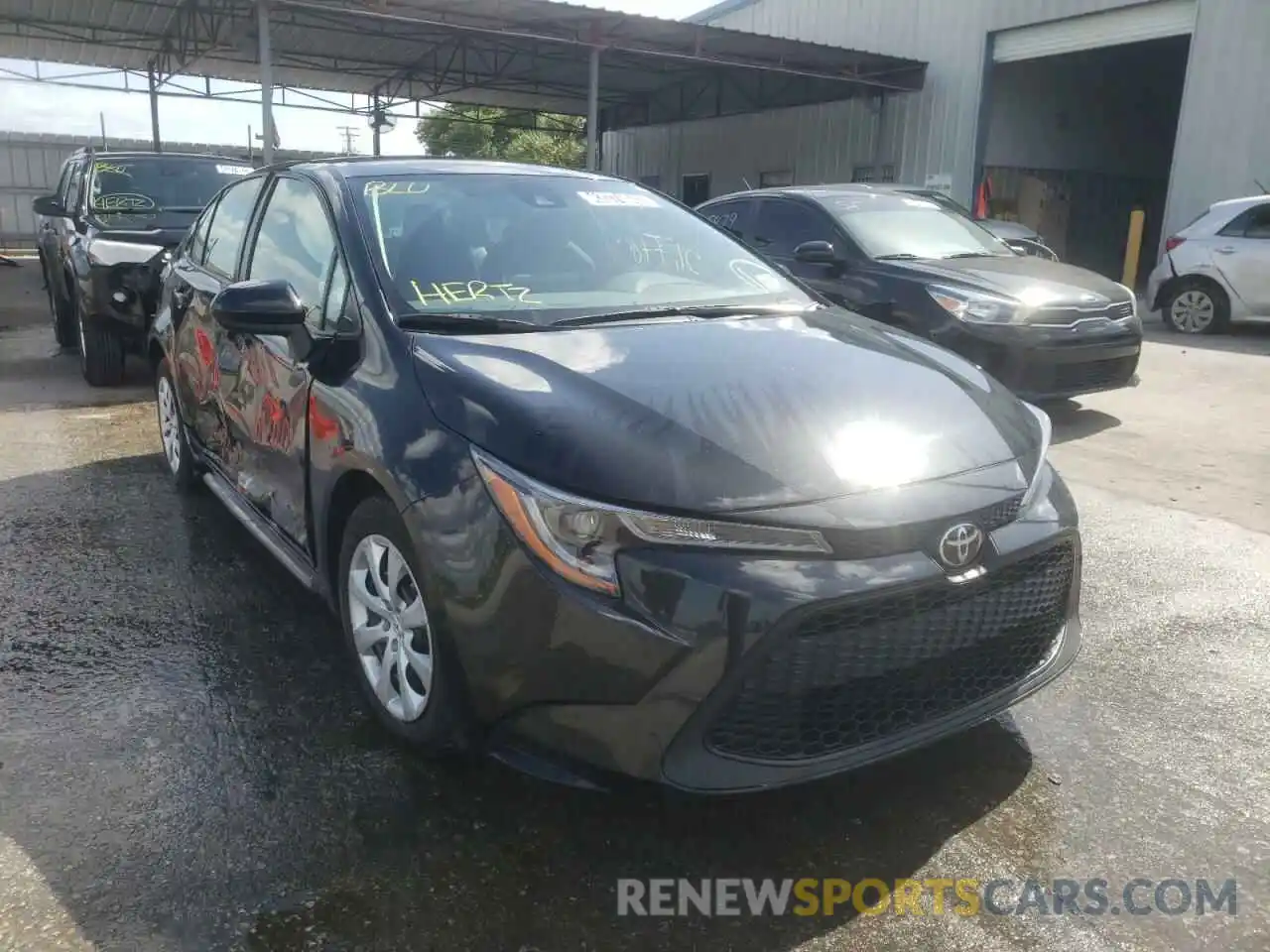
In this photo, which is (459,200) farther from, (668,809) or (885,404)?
(668,809)

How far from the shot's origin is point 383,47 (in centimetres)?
2125

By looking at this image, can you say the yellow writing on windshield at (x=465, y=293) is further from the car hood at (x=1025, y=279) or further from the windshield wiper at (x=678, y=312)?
the car hood at (x=1025, y=279)

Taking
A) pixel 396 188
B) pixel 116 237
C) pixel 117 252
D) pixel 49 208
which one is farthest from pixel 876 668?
pixel 49 208

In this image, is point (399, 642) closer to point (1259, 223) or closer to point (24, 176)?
point (1259, 223)

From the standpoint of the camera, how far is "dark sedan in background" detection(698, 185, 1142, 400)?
6035mm

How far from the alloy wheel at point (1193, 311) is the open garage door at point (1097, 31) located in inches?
239

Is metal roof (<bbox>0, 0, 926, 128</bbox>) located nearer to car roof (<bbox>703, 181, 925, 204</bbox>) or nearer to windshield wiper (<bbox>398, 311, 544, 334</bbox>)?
car roof (<bbox>703, 181, 925, 204</bbox>)

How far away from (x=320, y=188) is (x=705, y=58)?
15.9m

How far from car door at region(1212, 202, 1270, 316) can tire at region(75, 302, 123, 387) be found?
10737 mm

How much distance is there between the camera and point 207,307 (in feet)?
13.1

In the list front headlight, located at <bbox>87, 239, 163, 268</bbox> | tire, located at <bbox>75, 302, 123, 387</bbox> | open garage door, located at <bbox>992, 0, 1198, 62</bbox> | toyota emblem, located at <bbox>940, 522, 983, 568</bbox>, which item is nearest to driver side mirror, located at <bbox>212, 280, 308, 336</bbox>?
toyota emblem, located at <bbox>940, 522, 983, 568</bbox>

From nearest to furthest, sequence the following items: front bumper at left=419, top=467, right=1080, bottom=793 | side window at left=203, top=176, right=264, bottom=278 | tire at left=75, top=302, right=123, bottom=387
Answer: front bumper at left=419, top=467, right=1080, bottom=793
side window at left=203, top=176, right=264, bottom=278
tire at left=75, top=302, right=123, bottom=387

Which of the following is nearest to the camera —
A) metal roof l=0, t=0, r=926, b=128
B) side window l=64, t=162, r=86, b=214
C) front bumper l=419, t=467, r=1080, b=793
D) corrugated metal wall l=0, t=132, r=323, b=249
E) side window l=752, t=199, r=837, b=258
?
front bumper l=419, t=467, r=1080, b=793

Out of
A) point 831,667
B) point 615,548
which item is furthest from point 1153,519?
point 615,548
